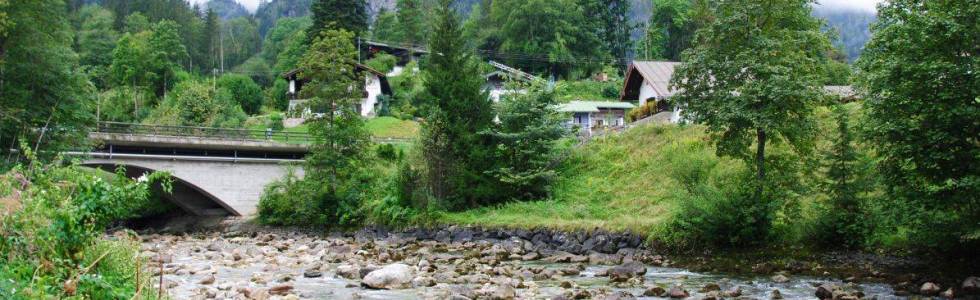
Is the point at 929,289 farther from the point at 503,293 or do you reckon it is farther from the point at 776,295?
the point at 503,293

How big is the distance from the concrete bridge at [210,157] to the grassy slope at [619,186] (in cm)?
1516

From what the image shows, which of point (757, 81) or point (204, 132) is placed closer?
point (757, 81)

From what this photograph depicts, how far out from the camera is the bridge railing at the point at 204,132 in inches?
1670

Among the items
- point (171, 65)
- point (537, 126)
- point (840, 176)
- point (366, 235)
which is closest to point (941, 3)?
point (840, 176)

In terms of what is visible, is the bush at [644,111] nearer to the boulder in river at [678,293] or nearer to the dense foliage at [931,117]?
the dense foliage at [931,117]

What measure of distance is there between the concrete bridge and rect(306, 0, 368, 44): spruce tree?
1281 inches

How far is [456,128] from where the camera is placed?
118 ft

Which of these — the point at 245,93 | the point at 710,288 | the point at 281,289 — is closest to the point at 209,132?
the point at 281,289

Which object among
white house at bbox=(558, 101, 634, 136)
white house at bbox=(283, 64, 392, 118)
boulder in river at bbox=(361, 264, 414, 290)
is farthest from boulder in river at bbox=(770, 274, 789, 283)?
white house at bbox=(283, 64, 392, 118)

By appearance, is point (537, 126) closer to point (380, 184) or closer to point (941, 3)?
point (380, 184)

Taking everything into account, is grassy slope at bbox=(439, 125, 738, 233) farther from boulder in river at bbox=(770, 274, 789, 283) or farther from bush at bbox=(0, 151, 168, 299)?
bush at bbox=(0, 151, 168, 299)

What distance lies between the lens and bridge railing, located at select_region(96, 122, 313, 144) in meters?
42.4

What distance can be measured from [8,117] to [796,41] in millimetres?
27685

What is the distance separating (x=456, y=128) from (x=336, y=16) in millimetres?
49738
